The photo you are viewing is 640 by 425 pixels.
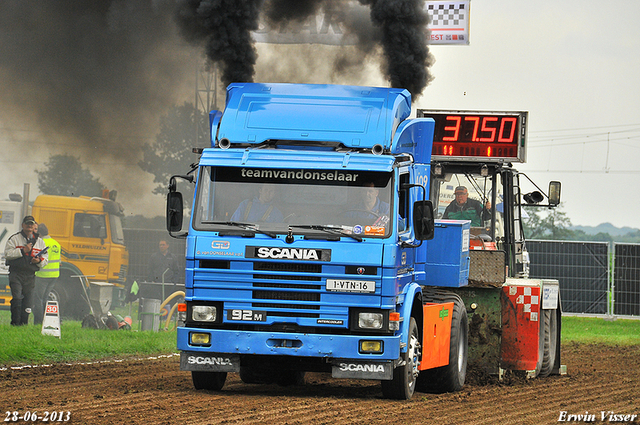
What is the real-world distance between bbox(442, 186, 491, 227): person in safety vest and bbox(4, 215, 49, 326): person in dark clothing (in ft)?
25.2

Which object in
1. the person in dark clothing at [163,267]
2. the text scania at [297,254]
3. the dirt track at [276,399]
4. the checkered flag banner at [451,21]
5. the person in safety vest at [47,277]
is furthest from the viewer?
the checkered flag banner at [451,21]

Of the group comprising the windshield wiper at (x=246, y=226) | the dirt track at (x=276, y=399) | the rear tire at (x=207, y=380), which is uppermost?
the windshield wiper at (x=246, y=226)

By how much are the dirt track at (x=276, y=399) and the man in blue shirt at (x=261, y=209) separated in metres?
1.91

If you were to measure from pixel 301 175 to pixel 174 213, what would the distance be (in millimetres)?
1423

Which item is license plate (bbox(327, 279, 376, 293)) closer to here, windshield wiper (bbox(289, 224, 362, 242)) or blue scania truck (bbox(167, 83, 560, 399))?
blue scania truck (bbox(167, 83, 560, 399))

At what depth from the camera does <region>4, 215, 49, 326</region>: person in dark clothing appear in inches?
674

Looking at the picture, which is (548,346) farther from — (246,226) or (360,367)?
(246,226)

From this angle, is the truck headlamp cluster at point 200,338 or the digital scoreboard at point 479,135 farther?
the digital scoreboard at point 479,135

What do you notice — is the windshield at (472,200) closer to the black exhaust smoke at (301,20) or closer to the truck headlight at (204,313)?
the black exhaust smoke at (301,20)

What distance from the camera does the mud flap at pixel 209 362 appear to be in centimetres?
1008

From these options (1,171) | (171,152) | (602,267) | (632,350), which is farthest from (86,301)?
(602,267)

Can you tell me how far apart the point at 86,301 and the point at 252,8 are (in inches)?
353

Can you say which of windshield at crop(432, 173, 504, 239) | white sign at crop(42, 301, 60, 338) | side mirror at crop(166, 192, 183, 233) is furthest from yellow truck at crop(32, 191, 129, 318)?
side mirror at crop(166, 192, 183, 233)

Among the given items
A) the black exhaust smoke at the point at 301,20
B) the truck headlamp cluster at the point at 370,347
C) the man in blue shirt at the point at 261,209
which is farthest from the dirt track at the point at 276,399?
the black exhaust smoke at the point at 301,20
